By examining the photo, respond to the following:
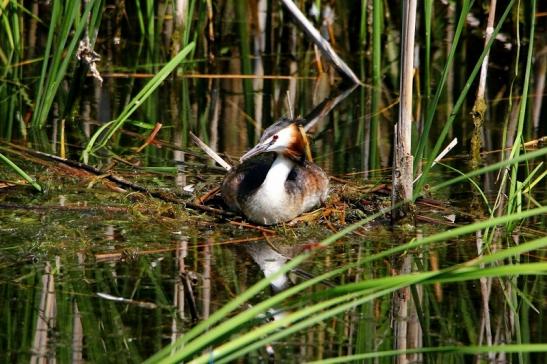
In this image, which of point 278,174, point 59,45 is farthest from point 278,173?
point 59,45

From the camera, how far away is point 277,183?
→ 6195 mm

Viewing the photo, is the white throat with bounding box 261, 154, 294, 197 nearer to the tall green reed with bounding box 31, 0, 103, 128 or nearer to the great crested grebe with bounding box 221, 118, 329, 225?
the great crested grebe with bounding box 221, 118, 329, 225

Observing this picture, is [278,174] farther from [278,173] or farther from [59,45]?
[59,45]

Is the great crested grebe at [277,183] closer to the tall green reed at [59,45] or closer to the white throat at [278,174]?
the white throat at [278,174]

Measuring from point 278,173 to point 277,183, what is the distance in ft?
0.27

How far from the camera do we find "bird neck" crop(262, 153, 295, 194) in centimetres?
618

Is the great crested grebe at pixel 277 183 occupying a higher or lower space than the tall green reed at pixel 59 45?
lower

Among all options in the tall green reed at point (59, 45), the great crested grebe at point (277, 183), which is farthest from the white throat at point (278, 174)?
the tall green reed at point (59, 45)

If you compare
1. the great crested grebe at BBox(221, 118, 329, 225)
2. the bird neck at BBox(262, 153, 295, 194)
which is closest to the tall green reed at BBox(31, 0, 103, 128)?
the great crested grebe at BBox(221, 118, 329, 225)

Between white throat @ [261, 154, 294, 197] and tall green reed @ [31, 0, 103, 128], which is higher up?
tall green reed @ [31, 0, 103, 128]

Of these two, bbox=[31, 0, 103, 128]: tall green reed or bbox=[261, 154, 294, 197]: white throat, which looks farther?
bbox=[31, 0, 103, 128]: tall green reed

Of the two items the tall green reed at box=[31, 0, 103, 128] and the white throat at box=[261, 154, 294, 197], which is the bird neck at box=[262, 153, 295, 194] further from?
the tall green reed at box=[31, 0, 103, 128]

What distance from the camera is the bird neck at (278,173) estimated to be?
20.3ft

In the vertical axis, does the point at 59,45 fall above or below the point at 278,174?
above
